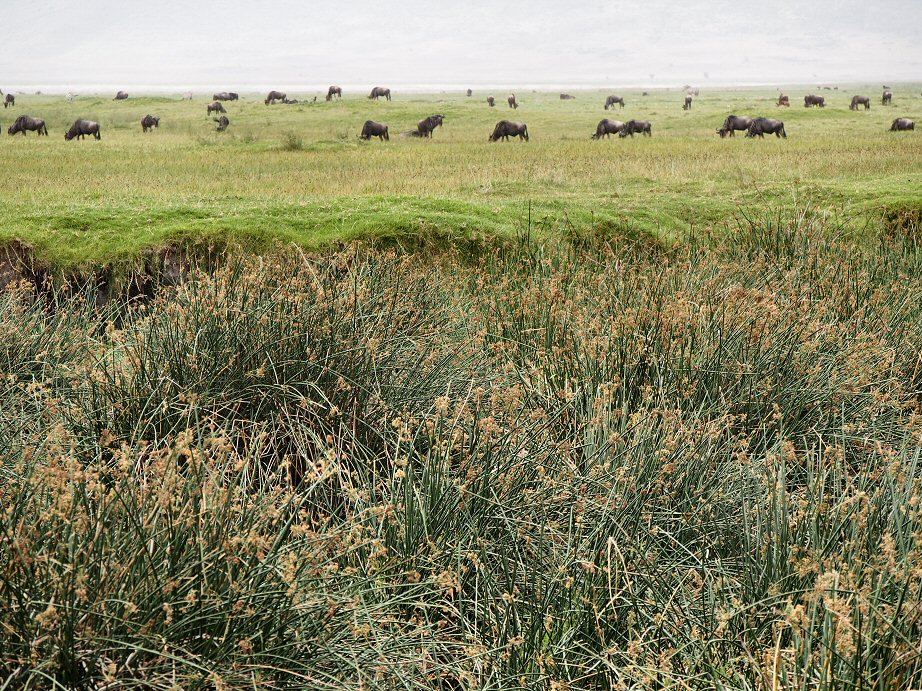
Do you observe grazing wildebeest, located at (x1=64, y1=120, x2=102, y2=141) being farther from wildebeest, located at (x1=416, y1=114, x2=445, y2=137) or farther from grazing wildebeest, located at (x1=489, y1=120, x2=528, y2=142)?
grazing wildebeest, located at (x1=489, y1=120, x2=528, y2=142)

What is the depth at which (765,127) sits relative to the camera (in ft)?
112

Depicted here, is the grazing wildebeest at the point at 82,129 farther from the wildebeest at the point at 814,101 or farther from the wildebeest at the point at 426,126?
the wildebeest at the point at 814,101

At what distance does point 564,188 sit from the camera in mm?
13672

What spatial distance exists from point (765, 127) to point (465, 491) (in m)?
33.9

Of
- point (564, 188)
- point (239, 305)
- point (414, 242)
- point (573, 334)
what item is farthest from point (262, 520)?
point (564, 188)

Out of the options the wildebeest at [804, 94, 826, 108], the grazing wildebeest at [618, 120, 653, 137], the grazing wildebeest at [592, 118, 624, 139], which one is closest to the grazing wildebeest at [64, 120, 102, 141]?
the grazing wildebeest at [592, 118, 624, 139]

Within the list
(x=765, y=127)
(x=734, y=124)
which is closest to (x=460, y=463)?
(x=765, y=127)

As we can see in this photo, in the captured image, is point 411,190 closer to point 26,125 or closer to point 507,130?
point 507,130

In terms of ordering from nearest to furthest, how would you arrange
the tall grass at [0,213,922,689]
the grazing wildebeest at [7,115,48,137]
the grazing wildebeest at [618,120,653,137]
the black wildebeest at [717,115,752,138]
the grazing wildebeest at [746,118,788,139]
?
the tall grass at [0,213,922,689] < the grazing wildebeest at [746,118,788,139] < the black wildebeest at [717,115,752,138] < the grazing wildebeest at [7,115,48,137] < the grazing wildebeest at [618,120,653,137]

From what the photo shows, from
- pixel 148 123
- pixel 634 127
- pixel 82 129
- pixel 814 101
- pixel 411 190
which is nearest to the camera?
pixel 411 190

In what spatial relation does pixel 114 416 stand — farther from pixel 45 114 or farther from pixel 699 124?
pixel 45 114

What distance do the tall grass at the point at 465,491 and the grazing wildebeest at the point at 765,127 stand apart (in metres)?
28.3

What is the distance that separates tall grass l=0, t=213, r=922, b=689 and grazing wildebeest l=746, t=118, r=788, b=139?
92.8ft

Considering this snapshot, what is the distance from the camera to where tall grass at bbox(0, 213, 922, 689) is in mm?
2850
